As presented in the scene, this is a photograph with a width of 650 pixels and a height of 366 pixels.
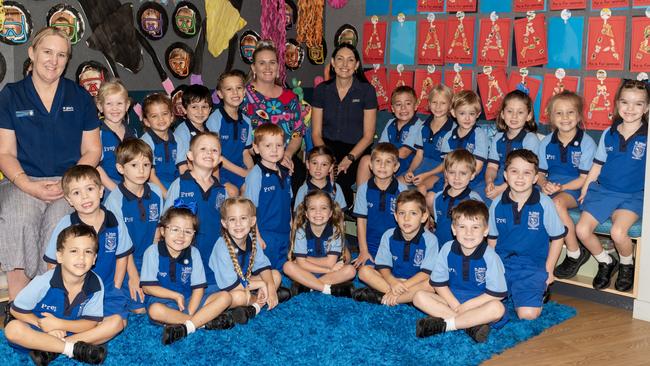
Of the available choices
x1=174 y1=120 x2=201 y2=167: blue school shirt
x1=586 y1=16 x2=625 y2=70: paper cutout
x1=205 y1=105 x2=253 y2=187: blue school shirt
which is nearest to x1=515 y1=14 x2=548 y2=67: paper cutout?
x1=586 y1=16 x2=625 y2=70: paper cutout

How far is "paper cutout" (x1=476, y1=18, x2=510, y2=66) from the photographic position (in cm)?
473

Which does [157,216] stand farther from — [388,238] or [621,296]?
[621,296]

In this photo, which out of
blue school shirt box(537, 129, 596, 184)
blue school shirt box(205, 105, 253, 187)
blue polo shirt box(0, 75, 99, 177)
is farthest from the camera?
blue school shirt box(205, 105, 253, 187)

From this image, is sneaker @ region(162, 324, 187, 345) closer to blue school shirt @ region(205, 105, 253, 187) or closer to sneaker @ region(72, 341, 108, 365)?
sneaker @ region(72, 341, 108, 365)

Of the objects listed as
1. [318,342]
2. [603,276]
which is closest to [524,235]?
[603,276]

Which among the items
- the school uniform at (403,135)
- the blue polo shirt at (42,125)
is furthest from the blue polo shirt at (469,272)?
the blue polo shirt at (42,125)

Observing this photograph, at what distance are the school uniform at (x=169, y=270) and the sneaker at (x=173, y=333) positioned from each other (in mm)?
158

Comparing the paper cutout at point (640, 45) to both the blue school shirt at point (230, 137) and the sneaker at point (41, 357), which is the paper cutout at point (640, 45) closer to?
the blue school shirt at point (230, 137)

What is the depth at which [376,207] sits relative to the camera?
13.8 ft

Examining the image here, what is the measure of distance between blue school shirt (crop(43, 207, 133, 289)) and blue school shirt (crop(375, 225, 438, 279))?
4.27ft

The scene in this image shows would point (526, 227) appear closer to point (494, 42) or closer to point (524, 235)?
point (524, 235)

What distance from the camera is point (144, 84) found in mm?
4684

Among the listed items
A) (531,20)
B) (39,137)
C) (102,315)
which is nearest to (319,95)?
(531,20)

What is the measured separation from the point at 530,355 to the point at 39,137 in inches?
98.4
